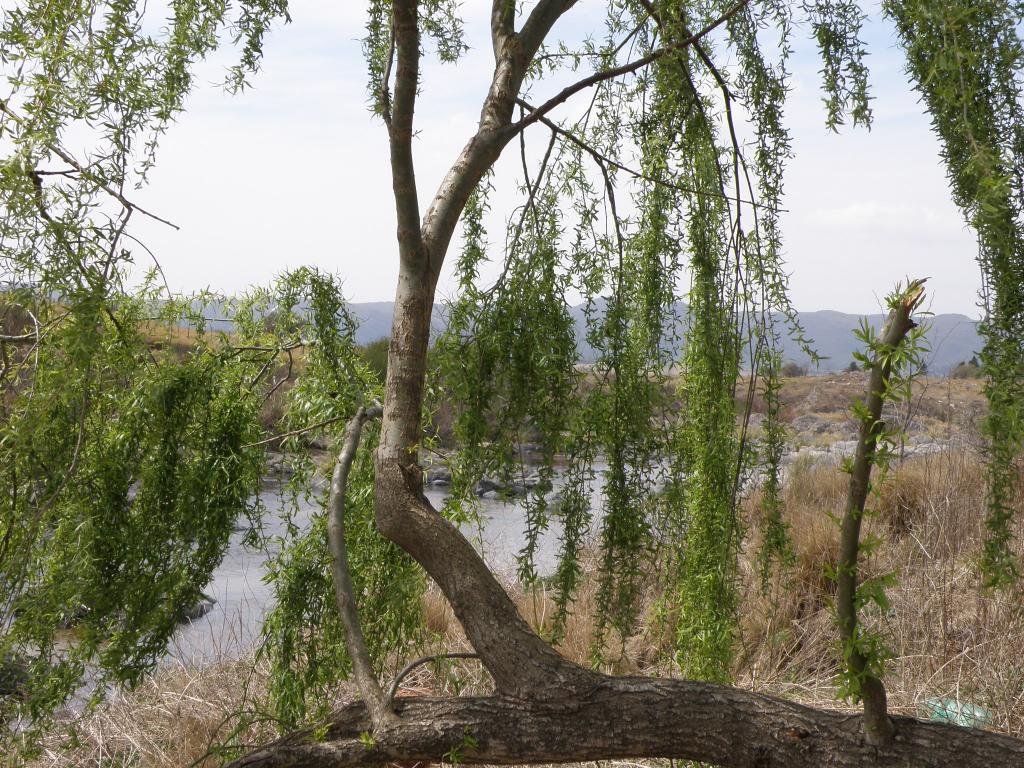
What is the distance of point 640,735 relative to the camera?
1272 millimetres

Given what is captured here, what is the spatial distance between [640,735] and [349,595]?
501 millimetres

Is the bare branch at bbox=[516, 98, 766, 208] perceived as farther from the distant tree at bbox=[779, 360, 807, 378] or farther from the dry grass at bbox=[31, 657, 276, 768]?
the dry grass at bbox=[31, 657, 276, 768]

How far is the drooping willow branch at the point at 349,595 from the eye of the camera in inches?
54.4

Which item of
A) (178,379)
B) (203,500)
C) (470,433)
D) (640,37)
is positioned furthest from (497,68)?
(203,500)

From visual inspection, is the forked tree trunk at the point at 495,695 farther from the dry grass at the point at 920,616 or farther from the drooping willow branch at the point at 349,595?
the dry grass at the point at 920,616

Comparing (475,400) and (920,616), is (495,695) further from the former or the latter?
(920,616)

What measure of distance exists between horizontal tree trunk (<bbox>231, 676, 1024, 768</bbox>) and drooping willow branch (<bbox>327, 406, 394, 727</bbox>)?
37 millimetres

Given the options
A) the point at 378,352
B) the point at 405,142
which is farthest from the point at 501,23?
the point at 378,352

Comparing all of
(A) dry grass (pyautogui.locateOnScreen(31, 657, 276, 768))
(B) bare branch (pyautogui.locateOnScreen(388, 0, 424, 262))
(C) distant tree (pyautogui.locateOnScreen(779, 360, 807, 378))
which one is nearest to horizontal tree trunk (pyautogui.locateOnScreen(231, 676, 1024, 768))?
(C) distant tree (pyautogui.locateOnScreen(779, 360, 807, 378))

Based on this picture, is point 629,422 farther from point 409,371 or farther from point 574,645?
point 574,645

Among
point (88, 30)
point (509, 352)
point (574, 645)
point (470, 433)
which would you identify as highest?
point (88, 30)

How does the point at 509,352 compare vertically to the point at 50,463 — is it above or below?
above

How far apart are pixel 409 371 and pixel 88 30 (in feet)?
2.02

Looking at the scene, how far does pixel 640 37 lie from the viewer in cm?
173
